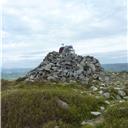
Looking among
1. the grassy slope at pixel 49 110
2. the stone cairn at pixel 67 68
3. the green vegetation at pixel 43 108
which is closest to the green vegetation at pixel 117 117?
the grassy slope at pixel 49 110

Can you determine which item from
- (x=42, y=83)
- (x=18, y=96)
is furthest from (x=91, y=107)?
(x=42, y=83)

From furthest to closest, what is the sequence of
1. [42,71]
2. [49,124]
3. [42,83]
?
[42,71], [42,83], [49,124]

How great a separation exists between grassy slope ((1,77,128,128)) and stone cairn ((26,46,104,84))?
27.4 feet

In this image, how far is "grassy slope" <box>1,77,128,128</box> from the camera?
14881 millimetres

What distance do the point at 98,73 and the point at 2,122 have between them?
1477 cm

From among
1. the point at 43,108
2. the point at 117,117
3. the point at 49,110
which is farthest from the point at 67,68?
the point at 117,117

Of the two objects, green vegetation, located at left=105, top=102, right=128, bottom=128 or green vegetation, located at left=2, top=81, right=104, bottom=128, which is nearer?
green vegetation, located at left=105, top=102, right=128, bottom=128

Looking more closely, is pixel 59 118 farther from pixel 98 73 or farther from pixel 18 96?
pixel 98 73

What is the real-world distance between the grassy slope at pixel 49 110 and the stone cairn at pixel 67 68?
329 inches

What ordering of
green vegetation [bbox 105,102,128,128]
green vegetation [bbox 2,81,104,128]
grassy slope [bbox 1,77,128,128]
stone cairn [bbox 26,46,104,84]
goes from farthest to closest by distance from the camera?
stone cairn [bbox 26,46,104,84] < green vegetation [bbox 2,81,104,128] < grassy slope [bbox 1,77,128,128] < green vegetation [bbox 105,102,128,128]

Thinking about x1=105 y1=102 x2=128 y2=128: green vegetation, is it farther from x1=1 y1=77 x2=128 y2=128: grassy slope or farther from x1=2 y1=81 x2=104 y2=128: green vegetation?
x1=2 y1=81 x2=104 y2=128: green vegetation

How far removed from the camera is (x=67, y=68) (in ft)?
93.8

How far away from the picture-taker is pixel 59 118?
15.6m

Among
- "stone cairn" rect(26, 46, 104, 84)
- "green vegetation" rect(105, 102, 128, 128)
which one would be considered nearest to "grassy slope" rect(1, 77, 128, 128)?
"green vegetation" rect(105, 102, 128, 128)
